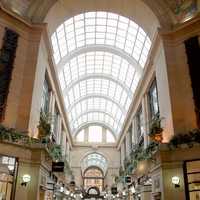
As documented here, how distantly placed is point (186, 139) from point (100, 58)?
16.5 meters

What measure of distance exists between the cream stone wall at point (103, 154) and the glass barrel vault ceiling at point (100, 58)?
5.15 meters

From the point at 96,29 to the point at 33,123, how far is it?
12.5 metres

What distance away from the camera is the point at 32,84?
1190 cm

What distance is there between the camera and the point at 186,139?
10398mm

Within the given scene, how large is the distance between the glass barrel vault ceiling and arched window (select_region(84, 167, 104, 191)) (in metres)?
15.8

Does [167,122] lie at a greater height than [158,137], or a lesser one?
greater

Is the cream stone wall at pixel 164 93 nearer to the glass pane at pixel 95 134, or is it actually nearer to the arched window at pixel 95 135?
the arched window at pixel 95 135

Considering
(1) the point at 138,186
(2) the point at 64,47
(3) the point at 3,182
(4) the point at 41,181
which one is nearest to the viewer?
(3) the point at 3,182

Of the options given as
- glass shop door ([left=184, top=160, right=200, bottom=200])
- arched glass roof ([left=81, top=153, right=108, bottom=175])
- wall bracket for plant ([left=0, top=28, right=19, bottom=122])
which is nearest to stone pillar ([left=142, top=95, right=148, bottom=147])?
glass shop door ([left=184, top=160, right=200, bottom=200])

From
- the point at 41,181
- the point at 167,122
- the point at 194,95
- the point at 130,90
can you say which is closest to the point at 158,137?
the point at 167,122

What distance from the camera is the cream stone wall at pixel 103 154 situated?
35.9 meters

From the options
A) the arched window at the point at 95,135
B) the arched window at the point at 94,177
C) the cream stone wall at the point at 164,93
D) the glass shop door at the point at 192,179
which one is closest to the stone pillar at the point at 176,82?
the cream stone wall at the point at 164,93

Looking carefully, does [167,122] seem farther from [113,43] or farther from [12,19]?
[113,43]

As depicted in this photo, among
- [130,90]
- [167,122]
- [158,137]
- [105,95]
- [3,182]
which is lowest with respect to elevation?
[3,182]
